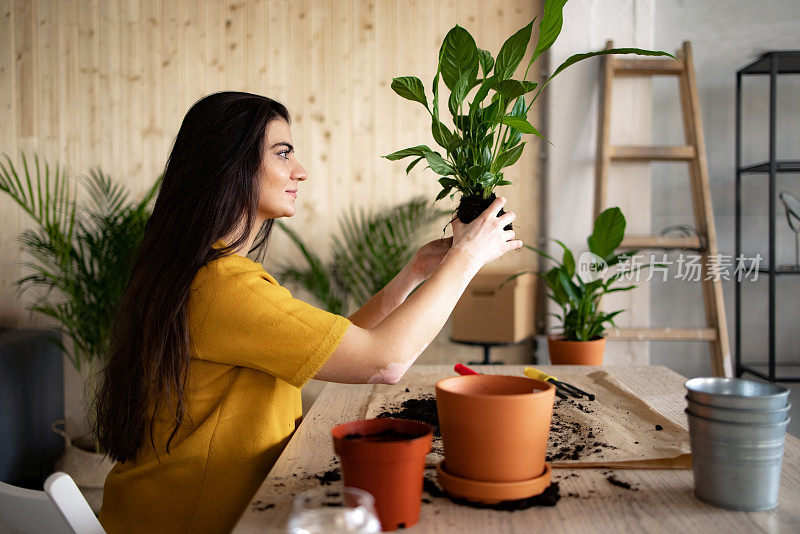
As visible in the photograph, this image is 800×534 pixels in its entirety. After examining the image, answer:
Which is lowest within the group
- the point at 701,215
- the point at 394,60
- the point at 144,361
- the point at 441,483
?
the point at 441,483

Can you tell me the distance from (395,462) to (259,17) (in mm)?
3234

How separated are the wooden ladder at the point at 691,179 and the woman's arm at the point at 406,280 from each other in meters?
1.81

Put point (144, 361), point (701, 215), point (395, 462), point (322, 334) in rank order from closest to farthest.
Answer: point (395, 462) → point (322, 334) → point (144, 361) → point (701, 215)

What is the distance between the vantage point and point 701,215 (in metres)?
3.09

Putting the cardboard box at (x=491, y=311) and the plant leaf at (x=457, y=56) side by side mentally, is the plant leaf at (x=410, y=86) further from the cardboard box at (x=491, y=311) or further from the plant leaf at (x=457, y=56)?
the cardboard box at (x=491, y=311)

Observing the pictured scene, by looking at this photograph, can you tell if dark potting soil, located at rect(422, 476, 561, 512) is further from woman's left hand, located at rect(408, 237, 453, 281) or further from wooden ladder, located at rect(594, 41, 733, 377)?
wooden ladder, located at rect(594, 41, 733, 377)

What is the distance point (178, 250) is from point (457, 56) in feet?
2.24

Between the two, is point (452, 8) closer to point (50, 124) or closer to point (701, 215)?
point (701, 215)

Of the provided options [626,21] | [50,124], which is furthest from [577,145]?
[50,124]

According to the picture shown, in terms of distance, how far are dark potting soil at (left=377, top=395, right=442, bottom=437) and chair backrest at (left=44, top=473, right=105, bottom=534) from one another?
55 cm

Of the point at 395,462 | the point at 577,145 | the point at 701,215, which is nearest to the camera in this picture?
the point at 395,462

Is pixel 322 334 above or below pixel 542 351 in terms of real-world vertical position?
above

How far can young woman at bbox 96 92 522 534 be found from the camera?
1.05m

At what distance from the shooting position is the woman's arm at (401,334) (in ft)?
3.44
